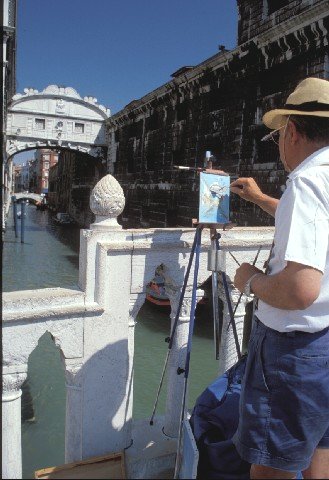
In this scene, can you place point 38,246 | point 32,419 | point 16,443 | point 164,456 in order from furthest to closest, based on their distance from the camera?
point 38,246
point 32,419
point 164,456
point 16,443

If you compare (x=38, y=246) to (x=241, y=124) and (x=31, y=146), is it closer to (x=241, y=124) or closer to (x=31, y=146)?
(x=31, y=146)

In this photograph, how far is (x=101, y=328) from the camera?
7.30ft

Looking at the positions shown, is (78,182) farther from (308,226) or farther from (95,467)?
(308,226)

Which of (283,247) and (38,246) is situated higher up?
(283,247)

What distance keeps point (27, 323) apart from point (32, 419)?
10.0ft

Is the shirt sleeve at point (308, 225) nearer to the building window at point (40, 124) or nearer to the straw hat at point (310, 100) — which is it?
the straw hat at point (310, 100)

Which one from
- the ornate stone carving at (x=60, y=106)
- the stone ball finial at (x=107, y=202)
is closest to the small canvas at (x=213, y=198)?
the stone ball finial at (x=107, y=202)

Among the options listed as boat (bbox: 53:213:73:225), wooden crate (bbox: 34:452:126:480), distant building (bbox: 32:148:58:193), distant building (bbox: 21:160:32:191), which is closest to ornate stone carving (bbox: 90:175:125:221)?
wooden crate (bbox: 34:452:126:480)

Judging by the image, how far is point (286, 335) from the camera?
4.48 ft

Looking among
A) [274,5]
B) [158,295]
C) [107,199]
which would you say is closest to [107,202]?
[107,199]

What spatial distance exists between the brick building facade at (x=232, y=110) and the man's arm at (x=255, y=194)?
27.9 feet

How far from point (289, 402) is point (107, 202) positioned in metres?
1.37

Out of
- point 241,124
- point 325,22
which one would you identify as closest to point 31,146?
point 241,124

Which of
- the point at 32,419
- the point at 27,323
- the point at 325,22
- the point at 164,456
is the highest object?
the point at 325,22
